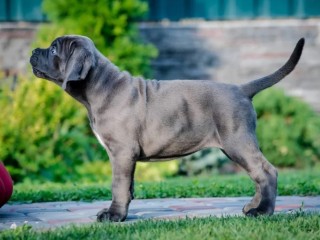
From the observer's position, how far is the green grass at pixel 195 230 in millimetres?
4109

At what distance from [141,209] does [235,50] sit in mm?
6722

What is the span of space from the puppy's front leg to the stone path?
15 cm

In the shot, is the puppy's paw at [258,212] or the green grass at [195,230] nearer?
the green grass at [195,230]

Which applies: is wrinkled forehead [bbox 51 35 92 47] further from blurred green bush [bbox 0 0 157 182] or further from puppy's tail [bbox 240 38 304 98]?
blurred green bush [bbox 0 0 157 182]

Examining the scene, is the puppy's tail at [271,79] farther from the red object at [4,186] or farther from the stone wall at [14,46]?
the stone wall at [14,46]

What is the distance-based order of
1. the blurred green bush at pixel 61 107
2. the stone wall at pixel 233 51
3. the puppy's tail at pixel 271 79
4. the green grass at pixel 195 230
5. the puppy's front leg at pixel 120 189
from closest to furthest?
1. the green grass at pixel 195 230
2. the puppy's front leg at pixel 120 189
3. the puppy's tail at pixel 271 79
4. the blurred green bush at pixel 61 107
5. the stone wall at pixel 233 51

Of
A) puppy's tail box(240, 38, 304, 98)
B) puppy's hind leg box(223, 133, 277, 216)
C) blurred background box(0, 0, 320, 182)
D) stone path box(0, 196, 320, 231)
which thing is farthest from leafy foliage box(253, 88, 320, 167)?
puppy's hind leg box(223, 133, 277, 216)

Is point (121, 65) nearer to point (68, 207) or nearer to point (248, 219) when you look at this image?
point (68, 207)

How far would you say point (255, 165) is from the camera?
4965 millimetres

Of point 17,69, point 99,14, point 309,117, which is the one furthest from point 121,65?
point 309,117

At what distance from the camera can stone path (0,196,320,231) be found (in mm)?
5078

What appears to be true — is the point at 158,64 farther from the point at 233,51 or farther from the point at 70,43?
the point at 70,43

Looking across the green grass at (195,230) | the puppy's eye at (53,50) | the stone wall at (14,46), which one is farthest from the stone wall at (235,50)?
the green grass at (195,230)

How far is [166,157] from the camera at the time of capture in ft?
17.0
